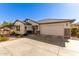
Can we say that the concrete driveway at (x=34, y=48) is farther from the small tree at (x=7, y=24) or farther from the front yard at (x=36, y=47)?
the small tree at (x=7, y=24)

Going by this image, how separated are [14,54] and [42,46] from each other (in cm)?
72

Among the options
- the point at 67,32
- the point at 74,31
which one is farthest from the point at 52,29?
the point at 74,31

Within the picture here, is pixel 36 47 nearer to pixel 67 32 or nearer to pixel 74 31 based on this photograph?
pixel 67 32

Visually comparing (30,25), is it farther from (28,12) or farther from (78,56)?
(78,56)

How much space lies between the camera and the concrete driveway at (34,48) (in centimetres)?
325

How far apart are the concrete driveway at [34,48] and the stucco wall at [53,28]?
1.02 ft

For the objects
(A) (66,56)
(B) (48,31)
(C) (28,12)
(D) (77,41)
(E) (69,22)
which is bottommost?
(A) (66,56)

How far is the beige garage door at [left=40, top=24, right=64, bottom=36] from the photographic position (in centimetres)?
341

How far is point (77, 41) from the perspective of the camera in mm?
3354

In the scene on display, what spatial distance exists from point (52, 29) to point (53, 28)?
0.04m

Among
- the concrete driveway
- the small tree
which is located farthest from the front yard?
the small tree

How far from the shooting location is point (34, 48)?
341cm

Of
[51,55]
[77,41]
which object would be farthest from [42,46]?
[77,41]

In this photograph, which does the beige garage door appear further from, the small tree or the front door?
the small tree
